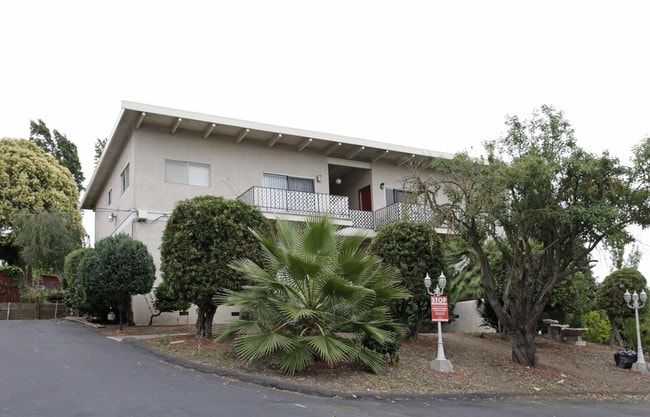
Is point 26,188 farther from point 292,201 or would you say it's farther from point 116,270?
point 116,270

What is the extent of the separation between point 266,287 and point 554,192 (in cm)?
759

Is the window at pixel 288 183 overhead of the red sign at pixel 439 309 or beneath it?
overhead

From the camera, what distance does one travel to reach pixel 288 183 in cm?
2234

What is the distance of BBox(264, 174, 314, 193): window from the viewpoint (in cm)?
2198

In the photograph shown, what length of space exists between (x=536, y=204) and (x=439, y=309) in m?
3.59

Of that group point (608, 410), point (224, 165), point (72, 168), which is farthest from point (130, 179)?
point (72, 168)

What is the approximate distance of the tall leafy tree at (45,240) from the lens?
84.4 feet

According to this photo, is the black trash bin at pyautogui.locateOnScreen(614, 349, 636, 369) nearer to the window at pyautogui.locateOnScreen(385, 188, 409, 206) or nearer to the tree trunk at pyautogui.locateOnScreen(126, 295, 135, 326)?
the window at pyautogui.locateOnScreen(385, 188, 409, 206)

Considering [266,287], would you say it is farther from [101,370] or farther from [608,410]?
[608,410]

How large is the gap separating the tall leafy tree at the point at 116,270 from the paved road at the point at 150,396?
2.40 meters

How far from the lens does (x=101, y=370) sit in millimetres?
10680

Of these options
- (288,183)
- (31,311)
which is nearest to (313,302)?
(288,183)

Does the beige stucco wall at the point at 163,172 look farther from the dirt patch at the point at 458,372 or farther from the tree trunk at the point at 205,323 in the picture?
the tree trunk at the point at 205,323

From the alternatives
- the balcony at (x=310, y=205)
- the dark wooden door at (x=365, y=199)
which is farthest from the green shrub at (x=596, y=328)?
the dark wooden door at (x=365, y=199)
